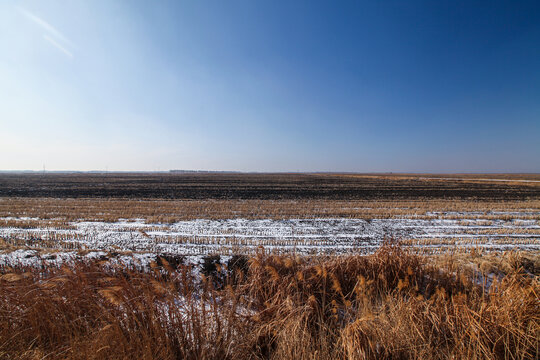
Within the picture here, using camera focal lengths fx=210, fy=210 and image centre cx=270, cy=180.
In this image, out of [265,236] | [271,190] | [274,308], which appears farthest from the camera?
[271,190]

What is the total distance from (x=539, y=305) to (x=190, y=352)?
17.7ft

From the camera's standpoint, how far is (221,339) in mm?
3094

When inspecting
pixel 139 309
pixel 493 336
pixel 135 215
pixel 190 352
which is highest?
pixel 139 309

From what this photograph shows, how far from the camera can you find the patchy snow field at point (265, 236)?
10.3 meters

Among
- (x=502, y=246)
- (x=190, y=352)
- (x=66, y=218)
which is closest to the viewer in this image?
(x=190, y=352)

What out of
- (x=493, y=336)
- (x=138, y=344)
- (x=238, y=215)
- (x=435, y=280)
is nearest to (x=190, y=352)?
(x=138, y=344)

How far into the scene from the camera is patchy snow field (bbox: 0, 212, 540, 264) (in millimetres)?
10258

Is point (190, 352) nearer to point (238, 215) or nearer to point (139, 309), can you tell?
point (139, 309)

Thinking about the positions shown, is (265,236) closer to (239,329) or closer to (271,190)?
(239,329)

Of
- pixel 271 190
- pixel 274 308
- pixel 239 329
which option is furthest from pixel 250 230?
pixel 271 190

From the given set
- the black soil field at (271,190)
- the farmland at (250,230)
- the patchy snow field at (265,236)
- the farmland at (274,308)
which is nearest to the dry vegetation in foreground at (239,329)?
the farmland at (274,308)

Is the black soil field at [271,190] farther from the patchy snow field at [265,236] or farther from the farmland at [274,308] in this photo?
the farmland at [274,308]

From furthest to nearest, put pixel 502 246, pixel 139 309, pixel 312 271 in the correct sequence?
pixel 502 246, pixel 312 271, pixel 139 309

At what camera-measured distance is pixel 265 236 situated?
41.0ft
